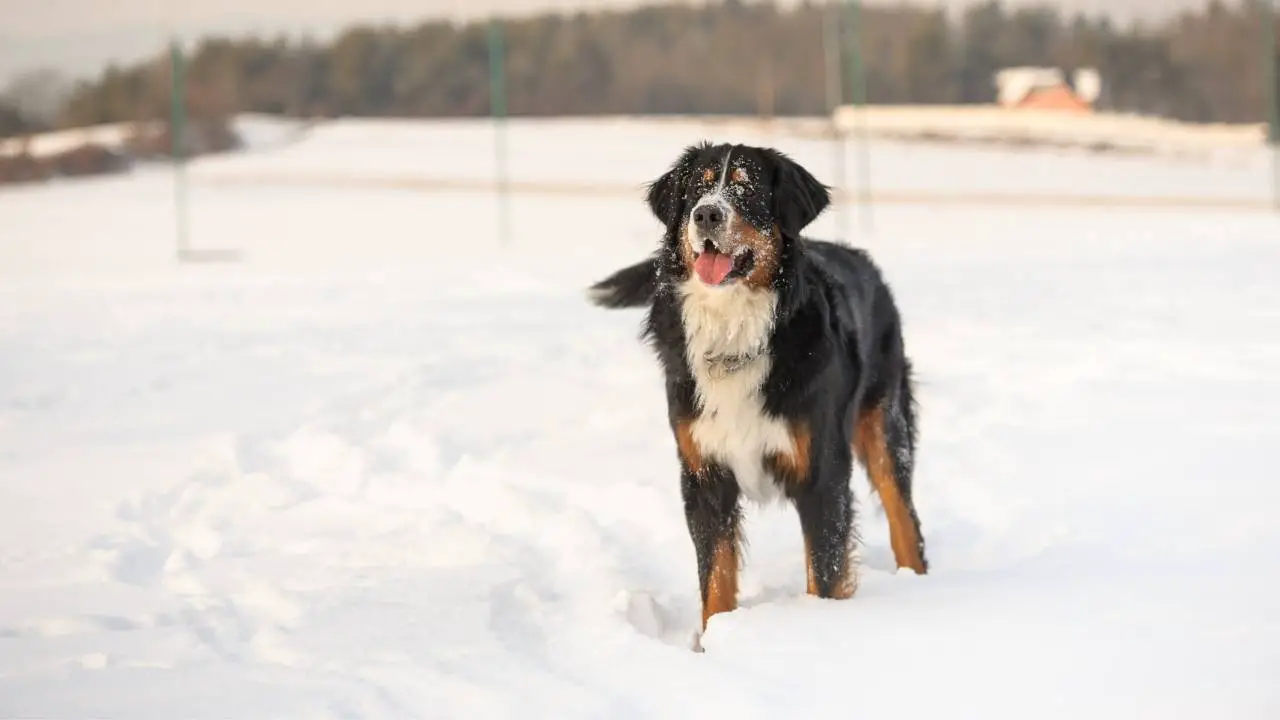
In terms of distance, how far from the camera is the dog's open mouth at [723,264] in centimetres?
471

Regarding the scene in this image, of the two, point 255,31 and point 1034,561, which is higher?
point 255,31

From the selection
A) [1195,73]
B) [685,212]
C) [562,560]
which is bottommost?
[562,560]

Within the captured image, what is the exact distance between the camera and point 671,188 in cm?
495

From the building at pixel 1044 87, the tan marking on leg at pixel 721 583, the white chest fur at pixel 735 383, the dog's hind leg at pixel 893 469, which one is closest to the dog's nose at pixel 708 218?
the white chest fur at pixel 735 383

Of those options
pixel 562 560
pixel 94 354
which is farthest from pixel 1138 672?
pixel 94 354

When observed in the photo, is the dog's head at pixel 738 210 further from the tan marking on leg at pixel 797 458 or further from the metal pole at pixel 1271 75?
the metal pole at pixel 1271 75

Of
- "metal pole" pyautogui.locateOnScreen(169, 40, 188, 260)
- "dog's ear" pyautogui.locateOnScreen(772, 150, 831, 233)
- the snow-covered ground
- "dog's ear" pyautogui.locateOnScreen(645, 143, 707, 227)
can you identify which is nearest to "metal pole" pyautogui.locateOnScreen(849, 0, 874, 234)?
the snow-covered ground

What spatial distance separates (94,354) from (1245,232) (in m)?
13.2

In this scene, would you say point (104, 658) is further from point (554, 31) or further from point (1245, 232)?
point (1245, 232)

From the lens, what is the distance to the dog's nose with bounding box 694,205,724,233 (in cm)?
458

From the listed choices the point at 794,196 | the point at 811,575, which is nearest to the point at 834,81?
the point at 794,196

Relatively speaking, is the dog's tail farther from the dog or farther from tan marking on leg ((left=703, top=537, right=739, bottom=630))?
tan marking on leg ((left=703, top=537, right=739, bottom=630))

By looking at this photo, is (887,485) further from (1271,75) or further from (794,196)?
(1271,75)

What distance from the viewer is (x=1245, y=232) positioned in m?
17.5
